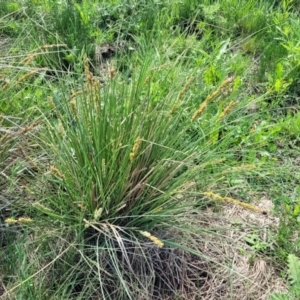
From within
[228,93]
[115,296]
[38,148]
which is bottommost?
[115,296]

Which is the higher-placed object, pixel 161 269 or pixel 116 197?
pixel 116 197

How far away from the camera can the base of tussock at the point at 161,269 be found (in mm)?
1849

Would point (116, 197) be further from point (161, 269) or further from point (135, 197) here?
point (161, 269)

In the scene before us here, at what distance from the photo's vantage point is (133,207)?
1923 mm

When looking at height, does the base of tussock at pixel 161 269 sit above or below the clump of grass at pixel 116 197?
below

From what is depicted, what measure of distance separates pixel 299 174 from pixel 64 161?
107cm

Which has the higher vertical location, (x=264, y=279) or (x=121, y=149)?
(x=121, y=149)

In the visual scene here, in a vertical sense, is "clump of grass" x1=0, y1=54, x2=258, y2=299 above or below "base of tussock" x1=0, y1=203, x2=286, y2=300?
above

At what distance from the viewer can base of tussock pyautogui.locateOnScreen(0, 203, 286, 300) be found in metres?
1.85

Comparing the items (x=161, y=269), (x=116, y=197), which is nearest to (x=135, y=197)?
(x=116, y=197)

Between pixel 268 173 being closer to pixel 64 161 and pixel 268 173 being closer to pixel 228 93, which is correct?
pixel 228 93

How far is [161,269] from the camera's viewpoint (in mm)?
1954

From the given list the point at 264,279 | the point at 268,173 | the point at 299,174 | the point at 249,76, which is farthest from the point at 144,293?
the point at 249,76

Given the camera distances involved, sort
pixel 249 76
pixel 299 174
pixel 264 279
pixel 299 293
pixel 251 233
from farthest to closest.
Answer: pixel 249 76
pixel 299 174
pixel 251 233
pixel 264 279
pixel 299 293
